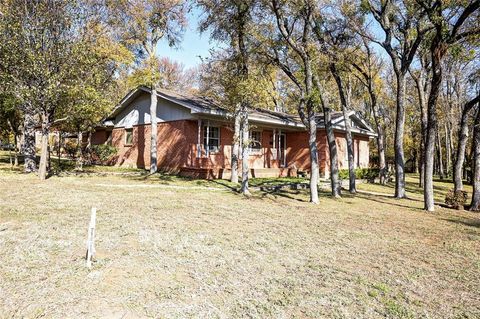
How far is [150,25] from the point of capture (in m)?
18.8

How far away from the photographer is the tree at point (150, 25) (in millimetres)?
17938

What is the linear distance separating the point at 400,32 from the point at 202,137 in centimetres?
1097

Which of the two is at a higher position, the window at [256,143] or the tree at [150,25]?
the tree at [150,25]

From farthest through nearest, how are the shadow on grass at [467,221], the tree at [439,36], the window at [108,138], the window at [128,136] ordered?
the window at [108,138], the window at [128,136], the tree at [439,36], the shadow on grass at [467,221]

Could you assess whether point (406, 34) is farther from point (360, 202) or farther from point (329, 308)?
point (329, 308)

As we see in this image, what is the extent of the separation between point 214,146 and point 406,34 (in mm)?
10861

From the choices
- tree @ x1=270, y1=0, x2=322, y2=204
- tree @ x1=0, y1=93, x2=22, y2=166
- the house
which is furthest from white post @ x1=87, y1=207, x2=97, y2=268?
tree @ x1=0, y1=93, x2=22, y2=166

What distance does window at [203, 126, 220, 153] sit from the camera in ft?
60.0

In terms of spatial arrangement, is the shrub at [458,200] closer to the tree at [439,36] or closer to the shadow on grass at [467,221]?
the tree at [439,36]

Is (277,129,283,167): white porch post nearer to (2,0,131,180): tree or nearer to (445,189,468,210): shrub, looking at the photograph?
(445,189,468,210): shrub

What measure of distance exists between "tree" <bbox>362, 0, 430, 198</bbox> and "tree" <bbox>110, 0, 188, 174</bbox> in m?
10.7

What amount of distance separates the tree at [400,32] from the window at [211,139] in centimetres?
918

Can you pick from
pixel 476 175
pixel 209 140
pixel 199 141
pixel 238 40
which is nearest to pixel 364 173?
pixel 476 175

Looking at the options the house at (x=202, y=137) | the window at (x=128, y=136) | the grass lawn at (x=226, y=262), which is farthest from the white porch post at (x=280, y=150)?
the grass lawn at (x=226, y=262)
